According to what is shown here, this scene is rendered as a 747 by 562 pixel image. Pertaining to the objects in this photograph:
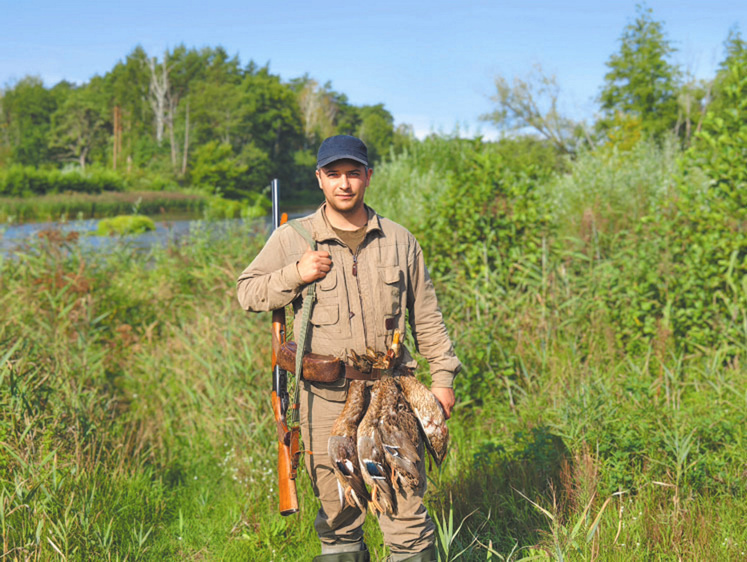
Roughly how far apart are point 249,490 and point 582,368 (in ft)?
9.22

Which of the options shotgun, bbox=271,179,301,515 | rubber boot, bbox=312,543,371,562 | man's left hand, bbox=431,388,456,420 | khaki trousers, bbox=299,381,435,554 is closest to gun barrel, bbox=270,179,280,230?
shotgun, bbox=271,179,301,515

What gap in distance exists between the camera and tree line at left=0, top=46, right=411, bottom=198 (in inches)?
2400

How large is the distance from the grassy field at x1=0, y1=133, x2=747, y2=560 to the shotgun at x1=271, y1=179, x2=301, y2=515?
2.63 ft

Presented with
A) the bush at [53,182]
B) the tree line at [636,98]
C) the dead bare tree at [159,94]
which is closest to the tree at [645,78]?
the tree line at [636,98]

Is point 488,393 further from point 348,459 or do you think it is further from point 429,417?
point 348,459

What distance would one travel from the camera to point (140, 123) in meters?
72.4

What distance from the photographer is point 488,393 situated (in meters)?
4.97

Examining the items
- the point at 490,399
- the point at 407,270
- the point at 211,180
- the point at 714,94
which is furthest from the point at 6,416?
the point at 211,180

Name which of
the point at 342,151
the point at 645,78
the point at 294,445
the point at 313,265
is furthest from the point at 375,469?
the point at 645,78

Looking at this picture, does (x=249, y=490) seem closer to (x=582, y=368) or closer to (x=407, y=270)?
(x=407, y=270)

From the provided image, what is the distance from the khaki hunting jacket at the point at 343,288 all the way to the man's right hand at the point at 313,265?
0.05 m

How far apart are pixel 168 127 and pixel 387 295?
73.1 metres

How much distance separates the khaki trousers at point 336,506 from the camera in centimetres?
269

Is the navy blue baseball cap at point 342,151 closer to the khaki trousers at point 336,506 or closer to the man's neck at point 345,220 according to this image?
the man's neck at point 345,220
